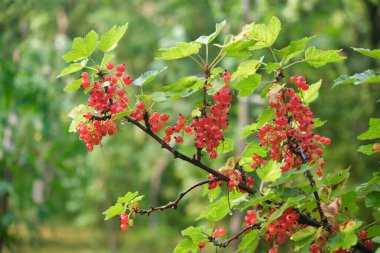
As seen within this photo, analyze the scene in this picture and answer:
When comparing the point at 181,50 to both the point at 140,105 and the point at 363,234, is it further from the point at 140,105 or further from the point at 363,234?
the point at 363,234

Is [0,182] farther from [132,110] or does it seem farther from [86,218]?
[86,218]

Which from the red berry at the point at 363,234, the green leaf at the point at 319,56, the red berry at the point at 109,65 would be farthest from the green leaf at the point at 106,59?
the red berry at the point at 363,234

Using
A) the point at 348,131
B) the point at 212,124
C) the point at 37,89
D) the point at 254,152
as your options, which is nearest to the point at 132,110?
the point at 212,124

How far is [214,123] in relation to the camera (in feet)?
4.23

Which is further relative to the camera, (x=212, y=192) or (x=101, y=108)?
(x=212, y=192)

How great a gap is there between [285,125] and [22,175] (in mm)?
5675

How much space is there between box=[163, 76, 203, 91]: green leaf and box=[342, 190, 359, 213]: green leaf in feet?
1.41

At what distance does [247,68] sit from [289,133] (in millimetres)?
181

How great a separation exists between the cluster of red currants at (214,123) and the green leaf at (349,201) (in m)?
0.32

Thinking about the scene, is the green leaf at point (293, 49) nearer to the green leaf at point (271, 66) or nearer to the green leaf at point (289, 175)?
the green leaf at point (271, 66)

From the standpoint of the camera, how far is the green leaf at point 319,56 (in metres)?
1.28

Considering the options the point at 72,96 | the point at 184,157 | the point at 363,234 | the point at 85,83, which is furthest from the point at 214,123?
the point at 72,96

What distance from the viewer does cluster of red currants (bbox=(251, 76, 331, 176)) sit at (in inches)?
51.3

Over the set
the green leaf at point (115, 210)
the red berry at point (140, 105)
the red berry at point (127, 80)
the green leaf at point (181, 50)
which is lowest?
the green leaf at point (115, 210)
